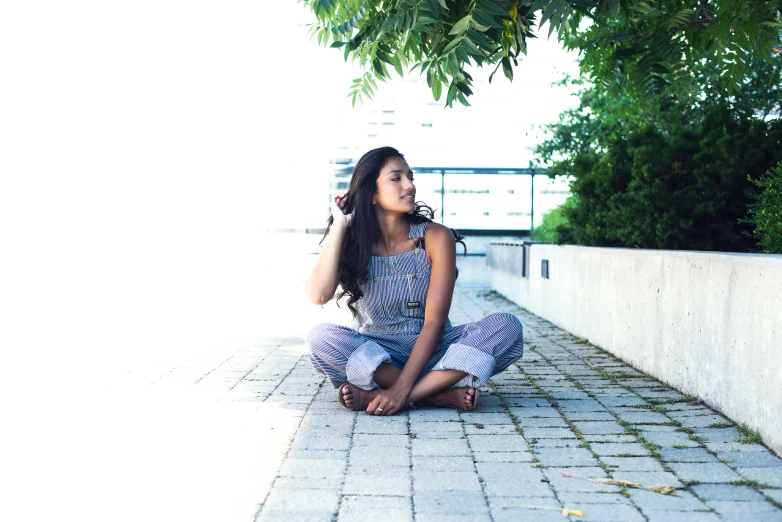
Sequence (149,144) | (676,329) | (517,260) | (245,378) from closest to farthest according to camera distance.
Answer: (676,329) < (245,378) < (517,260) < (149,144)

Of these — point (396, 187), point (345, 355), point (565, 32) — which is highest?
point (565, 32)

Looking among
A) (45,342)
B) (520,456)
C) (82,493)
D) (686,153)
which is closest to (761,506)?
(520,456)

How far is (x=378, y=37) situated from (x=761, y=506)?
94.7 inches

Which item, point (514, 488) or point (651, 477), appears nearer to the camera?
point (514, 488)

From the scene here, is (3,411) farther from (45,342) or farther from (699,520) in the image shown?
(699,520)

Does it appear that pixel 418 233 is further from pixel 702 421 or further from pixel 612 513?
pixel 612 513

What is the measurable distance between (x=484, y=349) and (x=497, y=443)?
0.78 meters

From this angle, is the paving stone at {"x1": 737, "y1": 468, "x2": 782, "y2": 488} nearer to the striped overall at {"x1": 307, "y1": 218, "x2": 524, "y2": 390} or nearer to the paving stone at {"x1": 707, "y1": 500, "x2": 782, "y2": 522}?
the paving stone at {"x1": 707, "y1": 500, "x2": 782, "y2": 522}

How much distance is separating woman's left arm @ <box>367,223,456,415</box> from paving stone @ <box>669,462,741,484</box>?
55.1 inches

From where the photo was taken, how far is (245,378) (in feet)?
18.3

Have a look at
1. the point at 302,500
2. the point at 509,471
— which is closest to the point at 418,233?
the point at 509,471

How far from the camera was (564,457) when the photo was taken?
3.59 m

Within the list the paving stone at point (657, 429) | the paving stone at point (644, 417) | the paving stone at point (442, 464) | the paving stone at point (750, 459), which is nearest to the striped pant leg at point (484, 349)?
the paving stone at point (644, 417)

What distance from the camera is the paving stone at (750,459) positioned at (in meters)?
3.43
